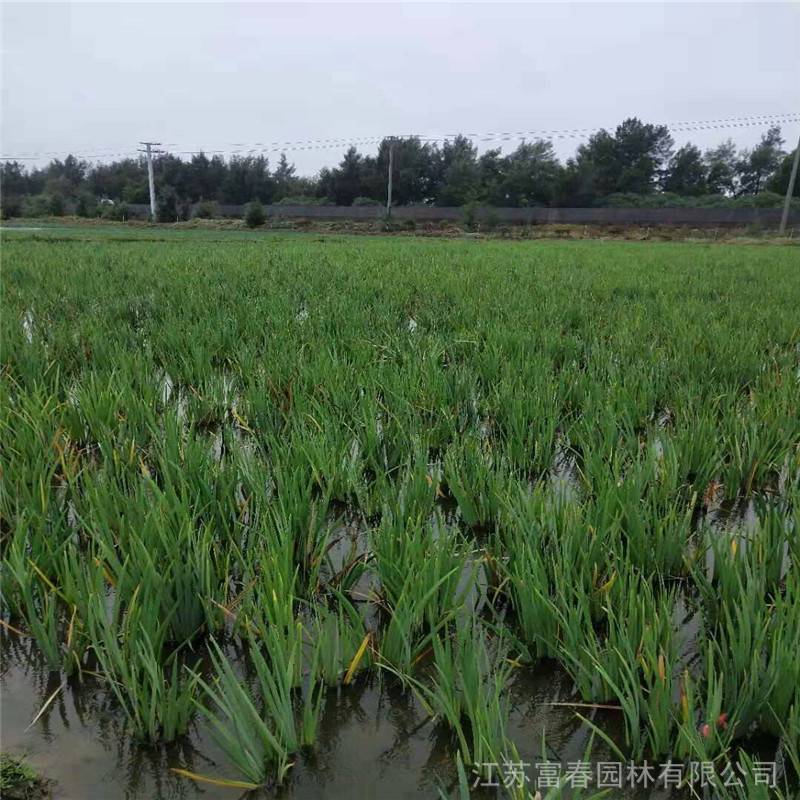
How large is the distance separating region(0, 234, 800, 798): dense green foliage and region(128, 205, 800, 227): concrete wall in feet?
96.5

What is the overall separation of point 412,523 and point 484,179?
45.6 metres

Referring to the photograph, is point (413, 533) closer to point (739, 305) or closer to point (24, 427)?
point (24, 427)

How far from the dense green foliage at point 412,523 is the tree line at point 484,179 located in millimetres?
37775

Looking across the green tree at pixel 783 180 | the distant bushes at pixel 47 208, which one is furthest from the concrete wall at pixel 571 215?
the green tree at pixel 783 180

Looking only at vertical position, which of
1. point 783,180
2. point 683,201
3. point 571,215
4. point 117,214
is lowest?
point 117,214

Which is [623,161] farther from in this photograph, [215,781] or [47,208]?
[215,781]

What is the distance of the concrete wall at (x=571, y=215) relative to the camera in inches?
1203

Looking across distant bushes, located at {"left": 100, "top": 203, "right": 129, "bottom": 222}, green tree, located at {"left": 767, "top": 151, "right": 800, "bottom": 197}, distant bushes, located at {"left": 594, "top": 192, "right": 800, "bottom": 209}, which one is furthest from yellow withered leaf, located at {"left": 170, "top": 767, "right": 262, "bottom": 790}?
green tree, located at {"left": 767, "top": 151, "right": 800, "bottom": 197}

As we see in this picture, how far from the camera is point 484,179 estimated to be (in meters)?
44.0

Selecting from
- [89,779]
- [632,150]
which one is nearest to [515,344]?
[89,779]

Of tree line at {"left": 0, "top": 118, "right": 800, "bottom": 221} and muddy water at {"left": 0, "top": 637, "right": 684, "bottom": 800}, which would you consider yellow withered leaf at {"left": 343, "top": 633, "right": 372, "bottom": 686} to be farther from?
tree line at {"left": 0, "top": 118, "right": 800, "bottom": 221}

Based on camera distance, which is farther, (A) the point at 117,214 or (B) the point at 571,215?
(A) the point at 117,214

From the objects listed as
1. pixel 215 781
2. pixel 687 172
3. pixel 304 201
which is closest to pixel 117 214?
pixel 304 201

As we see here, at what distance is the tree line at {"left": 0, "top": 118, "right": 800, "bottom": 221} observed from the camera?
135 feet
